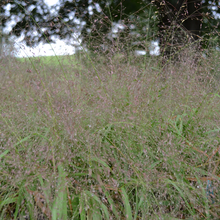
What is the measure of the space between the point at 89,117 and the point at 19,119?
53cm

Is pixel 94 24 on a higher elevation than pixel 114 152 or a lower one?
higher

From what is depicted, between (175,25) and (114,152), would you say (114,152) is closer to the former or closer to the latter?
(114,152)

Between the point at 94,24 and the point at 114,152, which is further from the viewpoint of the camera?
the point at 94,24

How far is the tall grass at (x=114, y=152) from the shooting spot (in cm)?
119

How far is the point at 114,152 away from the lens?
1463 mm

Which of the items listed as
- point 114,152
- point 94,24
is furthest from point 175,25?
point 114,152

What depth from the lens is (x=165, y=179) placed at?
1265mm

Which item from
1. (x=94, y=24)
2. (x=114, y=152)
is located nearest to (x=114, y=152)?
(x=114, y=152)

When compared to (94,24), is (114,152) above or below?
below

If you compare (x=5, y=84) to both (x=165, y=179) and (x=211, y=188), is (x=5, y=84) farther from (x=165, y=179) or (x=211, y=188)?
(x=211, y=188)

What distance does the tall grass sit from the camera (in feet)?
3.91

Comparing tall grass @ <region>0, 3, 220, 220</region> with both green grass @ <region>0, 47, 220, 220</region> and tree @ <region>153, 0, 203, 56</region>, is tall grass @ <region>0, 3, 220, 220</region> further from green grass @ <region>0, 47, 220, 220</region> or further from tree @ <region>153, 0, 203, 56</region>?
tree @ <region>153, 0, 203, 56</region>

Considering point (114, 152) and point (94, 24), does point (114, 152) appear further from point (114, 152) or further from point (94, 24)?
point (94, 24)

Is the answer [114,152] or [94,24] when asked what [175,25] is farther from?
[114,152]
